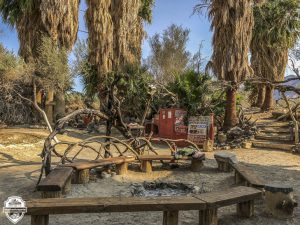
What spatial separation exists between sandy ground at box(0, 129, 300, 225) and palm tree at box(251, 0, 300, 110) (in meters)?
8.63

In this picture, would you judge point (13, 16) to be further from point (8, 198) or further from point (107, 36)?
point (8, 198)

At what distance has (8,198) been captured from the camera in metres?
4.95

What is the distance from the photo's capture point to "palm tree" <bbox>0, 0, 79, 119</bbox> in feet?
46.3

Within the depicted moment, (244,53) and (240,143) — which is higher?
(244,53)

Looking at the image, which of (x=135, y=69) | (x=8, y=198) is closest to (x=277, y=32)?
(x=135, y=69)

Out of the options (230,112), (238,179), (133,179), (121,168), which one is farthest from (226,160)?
(230,112)

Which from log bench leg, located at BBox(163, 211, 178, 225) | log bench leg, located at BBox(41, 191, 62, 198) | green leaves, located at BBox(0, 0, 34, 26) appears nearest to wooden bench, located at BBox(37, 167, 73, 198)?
log bench leg, located at BBox(41, 191, 62, 198)

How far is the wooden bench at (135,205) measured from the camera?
3.34 metres

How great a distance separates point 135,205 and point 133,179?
128 inches

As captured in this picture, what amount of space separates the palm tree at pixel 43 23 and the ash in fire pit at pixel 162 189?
912 centimetres

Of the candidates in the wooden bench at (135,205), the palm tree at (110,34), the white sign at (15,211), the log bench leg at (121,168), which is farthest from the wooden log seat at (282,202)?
the palm tree at (110,34)

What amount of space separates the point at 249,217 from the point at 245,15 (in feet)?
36.3

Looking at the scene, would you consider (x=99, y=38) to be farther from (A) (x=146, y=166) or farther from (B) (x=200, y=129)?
(A) (x=146, y=166)

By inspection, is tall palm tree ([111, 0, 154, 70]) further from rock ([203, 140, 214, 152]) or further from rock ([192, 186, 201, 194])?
rock ([192, 186, 201, 194])
